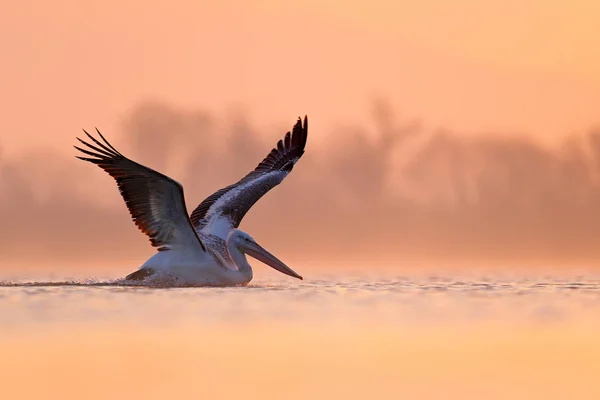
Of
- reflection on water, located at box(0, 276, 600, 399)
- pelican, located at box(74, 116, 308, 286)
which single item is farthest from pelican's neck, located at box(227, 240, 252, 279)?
reflection on water, located at box(0, 276, 600, 399)

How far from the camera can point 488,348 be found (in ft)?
34.2

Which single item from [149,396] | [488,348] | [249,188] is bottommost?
[149,396]

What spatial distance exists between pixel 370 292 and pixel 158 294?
9.23 feet

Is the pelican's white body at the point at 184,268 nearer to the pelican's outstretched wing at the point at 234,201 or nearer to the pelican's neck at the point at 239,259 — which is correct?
the pelican's neck at the point at 239,259

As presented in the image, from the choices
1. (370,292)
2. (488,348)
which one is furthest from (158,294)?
(488,348)

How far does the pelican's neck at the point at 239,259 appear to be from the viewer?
17703mm

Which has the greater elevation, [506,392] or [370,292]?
[370,292]

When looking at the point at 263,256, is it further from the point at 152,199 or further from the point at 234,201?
the point at 152,199

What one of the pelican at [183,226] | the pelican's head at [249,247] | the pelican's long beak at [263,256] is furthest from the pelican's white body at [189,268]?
the pelican's long beak at [263,256]

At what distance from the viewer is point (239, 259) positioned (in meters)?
17.9

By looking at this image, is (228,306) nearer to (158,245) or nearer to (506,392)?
(158,245)

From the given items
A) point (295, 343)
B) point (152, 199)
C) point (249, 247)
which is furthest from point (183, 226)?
point (295, 343)

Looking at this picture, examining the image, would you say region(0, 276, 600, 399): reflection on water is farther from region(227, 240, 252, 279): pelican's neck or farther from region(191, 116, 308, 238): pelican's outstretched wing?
region(191, 116, 308, 238): pelican's outstretched wing

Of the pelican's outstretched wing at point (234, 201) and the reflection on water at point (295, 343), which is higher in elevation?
the pelican's outstretched wing at point (234, 201)
